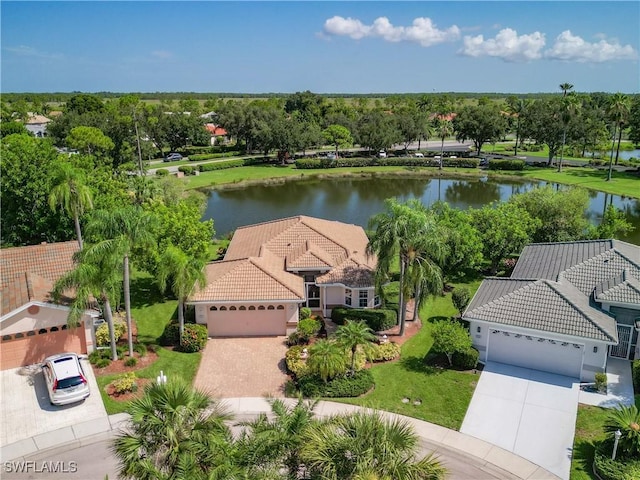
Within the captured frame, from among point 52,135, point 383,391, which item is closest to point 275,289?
point 383,391

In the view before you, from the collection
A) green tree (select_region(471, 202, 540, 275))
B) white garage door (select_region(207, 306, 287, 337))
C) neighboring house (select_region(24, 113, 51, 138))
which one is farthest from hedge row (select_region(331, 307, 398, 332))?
neighboring house (select_region(24, 113, 51, 138))

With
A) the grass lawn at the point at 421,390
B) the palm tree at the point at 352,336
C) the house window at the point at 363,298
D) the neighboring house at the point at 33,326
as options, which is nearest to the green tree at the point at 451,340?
the grass lawn at the point at 421,390

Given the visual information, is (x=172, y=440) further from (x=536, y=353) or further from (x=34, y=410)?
(x=536, y=353)

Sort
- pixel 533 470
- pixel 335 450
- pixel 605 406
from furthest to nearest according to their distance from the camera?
pixel 605 406 < pixel 533 470 < pixel 335 450

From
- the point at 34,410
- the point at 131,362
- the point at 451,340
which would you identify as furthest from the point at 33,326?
the point at 451,340

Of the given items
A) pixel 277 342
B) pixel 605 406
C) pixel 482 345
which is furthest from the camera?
pixel 277 342

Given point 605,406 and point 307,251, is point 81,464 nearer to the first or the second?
point 307,251
